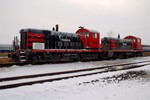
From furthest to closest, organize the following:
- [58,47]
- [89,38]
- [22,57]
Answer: [89,38]
[58,47]
[22,57]

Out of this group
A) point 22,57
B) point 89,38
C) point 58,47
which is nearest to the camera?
point 22,57

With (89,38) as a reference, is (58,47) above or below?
below

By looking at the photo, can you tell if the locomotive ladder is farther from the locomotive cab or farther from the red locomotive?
the locomotive cab

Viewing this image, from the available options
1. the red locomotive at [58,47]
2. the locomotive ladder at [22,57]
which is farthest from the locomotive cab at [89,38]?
the locomotive ladder at [22,57]

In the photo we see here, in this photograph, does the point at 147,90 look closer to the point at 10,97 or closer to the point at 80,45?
the point at 10,97

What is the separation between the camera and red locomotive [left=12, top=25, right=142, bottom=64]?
628 inches

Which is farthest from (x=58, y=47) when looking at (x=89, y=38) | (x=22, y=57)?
(x=89, y=38)

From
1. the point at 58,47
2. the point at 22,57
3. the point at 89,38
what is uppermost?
the point at 89,38

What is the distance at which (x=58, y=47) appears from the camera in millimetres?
18391

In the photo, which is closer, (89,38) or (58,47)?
(58,47)

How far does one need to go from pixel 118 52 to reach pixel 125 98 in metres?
21.5

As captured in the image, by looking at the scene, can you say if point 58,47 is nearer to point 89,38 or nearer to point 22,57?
point 22,57

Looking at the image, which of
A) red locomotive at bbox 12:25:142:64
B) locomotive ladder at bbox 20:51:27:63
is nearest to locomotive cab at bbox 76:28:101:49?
red locomotive at bbox 12:25:142:64

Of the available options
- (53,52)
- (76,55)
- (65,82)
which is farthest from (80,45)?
(65,82)
